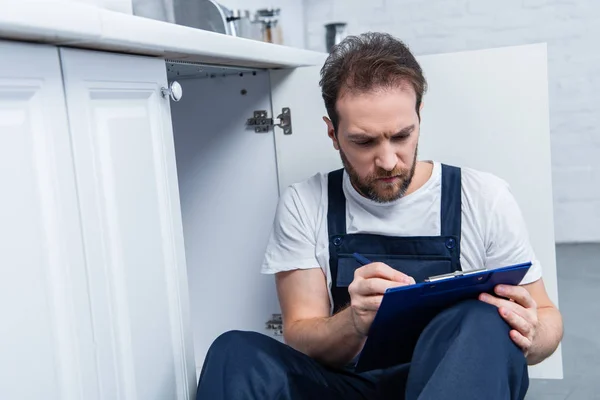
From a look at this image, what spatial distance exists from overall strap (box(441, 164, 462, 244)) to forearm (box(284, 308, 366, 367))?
265 millimetres

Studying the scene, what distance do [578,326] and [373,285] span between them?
56.8 inches

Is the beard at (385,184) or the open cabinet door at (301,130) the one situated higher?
the open cabinet door at (301,130)

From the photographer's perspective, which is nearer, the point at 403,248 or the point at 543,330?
the point at 543,330

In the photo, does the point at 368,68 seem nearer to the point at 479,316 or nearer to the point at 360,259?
the point at 360,259

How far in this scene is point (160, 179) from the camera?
103 centimetres

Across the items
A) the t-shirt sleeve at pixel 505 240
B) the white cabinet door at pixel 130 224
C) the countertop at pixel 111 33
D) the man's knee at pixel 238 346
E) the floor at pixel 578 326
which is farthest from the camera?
the floor at pixel 578 326

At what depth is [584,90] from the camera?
315cm

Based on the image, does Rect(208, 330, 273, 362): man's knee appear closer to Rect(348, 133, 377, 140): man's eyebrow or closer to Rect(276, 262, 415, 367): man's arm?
Rect(276, 262, 415, 367): man's arm

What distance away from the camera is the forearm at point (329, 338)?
47.3 inches

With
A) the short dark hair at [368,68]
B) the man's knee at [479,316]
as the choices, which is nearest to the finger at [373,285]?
the man's knee at [479,316]

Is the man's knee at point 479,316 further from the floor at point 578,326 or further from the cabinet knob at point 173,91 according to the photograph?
the floor at point 578,326

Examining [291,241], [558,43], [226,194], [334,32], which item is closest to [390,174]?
[291,241]

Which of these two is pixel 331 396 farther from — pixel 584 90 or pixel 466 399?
pixel 584 90

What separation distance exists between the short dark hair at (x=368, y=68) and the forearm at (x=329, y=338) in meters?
0.37
